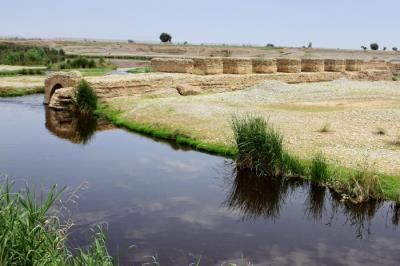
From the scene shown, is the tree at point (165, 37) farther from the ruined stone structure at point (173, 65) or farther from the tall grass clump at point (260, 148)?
the tall grass clump at point (260, 148)

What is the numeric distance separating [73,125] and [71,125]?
86 mm

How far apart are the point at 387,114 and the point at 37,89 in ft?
67.5

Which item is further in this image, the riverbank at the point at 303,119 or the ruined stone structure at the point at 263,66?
the ruined stone structure at the point at 263,66

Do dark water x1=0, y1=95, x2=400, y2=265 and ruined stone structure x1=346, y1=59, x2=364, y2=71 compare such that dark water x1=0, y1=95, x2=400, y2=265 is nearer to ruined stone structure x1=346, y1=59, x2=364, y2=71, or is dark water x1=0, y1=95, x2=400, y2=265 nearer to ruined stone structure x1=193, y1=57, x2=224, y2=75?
ruined stone structure x1=193, y1=57, x2=224, y2=75

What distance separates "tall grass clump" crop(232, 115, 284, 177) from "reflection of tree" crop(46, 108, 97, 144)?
6668 mm

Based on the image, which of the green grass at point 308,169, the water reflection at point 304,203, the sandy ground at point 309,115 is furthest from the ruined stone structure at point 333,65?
the water reflection at point 304,203

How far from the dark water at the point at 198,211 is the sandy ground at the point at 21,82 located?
1499 centimetres

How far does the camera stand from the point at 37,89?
30.2 metres

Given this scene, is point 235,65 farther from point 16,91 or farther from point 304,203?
point 304,203

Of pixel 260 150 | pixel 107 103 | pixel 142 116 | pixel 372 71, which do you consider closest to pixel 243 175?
pixel 260 150

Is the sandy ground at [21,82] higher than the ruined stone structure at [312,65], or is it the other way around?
the ruined stone structure at [312,65]

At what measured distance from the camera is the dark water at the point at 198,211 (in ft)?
27.9

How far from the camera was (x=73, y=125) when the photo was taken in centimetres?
2011

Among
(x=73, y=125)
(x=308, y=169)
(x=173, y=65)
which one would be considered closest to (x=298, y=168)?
(x=308, y=169)
